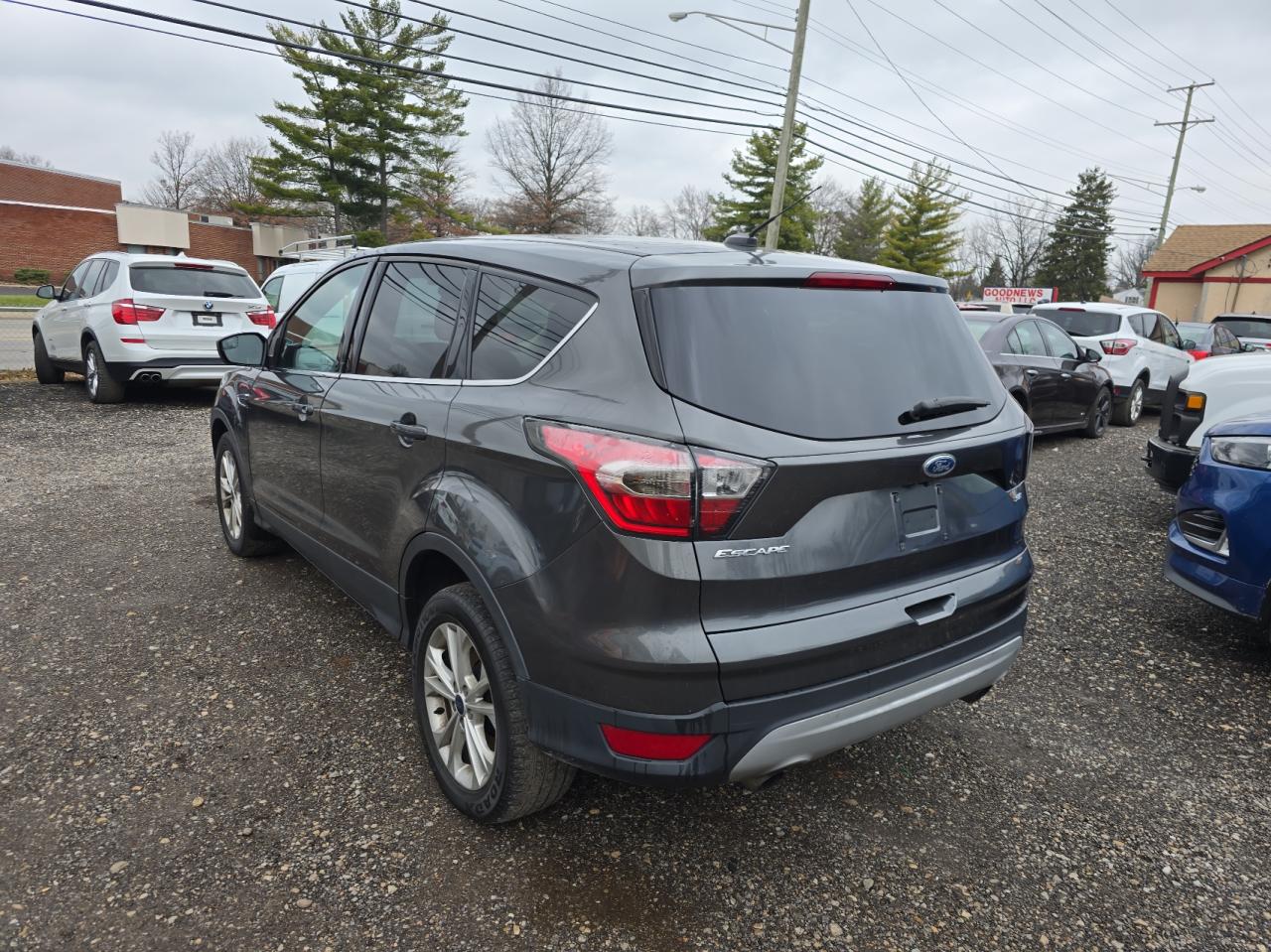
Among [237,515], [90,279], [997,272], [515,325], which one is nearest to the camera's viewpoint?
[515,325]

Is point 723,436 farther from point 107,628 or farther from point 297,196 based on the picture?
point 297,196

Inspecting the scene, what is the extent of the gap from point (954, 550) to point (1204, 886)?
1254 millimetres

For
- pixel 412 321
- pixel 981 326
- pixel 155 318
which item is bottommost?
pixel 155 318

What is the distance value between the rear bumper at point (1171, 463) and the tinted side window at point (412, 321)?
5.00m

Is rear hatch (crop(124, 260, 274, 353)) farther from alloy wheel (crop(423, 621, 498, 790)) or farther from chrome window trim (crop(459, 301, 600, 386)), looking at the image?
chrome window trim (crop(459, 301, 600, 386))

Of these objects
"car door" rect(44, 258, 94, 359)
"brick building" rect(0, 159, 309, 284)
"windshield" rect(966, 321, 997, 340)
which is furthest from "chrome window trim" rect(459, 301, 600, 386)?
"brick building" rect(0, 159, 309, 284)

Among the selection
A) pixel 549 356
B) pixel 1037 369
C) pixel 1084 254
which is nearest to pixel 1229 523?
pixel 549 356

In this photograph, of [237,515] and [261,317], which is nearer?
[237,515]

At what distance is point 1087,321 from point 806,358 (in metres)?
11.0

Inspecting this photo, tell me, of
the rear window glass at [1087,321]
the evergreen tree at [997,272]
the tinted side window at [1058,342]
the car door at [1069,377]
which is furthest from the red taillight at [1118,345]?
the evergreen tree at [997,272]

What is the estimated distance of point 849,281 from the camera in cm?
242

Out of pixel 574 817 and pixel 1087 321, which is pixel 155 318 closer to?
pixel 574 817

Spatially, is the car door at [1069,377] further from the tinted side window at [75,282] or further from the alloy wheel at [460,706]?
the tinted side window at [75,282]

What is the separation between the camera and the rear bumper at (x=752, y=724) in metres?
2.00
